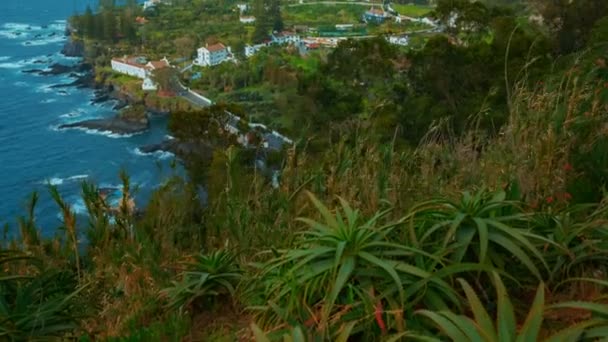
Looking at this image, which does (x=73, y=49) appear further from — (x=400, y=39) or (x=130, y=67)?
(x=400, y=39)

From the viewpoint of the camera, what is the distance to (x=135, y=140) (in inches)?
692

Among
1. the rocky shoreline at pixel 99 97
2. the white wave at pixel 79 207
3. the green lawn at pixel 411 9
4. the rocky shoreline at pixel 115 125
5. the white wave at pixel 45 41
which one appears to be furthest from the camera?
the green lawn at pixel 411 9

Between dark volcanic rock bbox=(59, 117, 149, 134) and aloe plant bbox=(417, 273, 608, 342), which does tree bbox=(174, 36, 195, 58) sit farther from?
aloe plant bbox=(417, 273, 608, 342)

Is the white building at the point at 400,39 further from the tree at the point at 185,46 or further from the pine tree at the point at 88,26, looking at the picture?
the pine tree at the point at 88,26

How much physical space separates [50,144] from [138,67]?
872 centimetres

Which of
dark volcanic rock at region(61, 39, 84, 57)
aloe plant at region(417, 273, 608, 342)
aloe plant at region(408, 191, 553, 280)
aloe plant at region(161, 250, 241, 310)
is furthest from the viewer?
dark volcanic rock at region(61, 39, 84, 57)

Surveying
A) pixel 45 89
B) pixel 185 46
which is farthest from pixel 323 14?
pixel 45 89

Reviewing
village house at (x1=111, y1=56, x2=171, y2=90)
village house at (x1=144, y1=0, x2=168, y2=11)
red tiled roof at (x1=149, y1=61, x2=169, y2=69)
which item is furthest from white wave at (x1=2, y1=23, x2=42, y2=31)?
red tiled roof at (x1=149, y1=61, x2=169, y2=69)

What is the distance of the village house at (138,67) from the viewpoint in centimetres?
2364

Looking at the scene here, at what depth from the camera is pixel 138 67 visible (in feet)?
80.5

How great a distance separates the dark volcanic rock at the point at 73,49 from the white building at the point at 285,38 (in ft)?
25.8

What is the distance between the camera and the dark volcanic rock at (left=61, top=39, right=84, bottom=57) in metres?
27.8

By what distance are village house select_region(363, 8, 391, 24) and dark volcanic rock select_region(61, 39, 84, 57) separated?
11917mm

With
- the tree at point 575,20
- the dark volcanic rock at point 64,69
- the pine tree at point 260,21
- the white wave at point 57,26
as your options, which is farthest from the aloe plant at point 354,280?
the white wave at point 57,26
